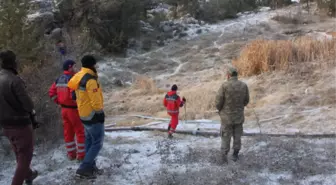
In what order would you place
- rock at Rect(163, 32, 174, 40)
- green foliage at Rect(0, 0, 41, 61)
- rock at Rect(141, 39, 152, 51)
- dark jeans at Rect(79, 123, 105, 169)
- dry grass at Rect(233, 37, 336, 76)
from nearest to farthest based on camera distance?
dark jeans at Rect(79, 123, 105, 169) → green foliage at Rect(0, 0, 41, 61) → dry grass at Rect(233, 37, 336, 76) → rock at Rect(141, 39, 152, 51) → rock at Rect(163, 32, 174, 40)

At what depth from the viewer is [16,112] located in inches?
185

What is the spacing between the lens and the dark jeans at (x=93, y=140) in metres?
5.20

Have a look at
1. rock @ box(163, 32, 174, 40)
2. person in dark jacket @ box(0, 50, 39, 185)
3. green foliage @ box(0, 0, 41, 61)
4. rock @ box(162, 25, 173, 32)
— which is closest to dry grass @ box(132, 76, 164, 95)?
green foliage @ box(0, 0, 41, 61)

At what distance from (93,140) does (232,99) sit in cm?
187

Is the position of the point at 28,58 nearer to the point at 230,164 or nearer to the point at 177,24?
the point at 230,164

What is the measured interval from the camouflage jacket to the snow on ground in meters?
0.63

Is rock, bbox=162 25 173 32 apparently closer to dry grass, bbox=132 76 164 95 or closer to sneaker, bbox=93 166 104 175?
dry grass, bbox=132 76 164 95

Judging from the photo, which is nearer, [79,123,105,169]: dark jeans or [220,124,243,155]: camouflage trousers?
[79,123,105,169]: dark jeans

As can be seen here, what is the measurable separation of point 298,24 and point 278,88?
12314 mm

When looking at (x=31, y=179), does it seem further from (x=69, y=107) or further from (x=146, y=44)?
(x=146, y=44)

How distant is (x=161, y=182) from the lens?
211 inches

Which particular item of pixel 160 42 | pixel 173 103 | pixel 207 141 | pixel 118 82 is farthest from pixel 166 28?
pixel 207 141

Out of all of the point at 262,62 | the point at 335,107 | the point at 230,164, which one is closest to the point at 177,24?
the point at 262,62

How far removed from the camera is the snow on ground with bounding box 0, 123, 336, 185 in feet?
17.8
